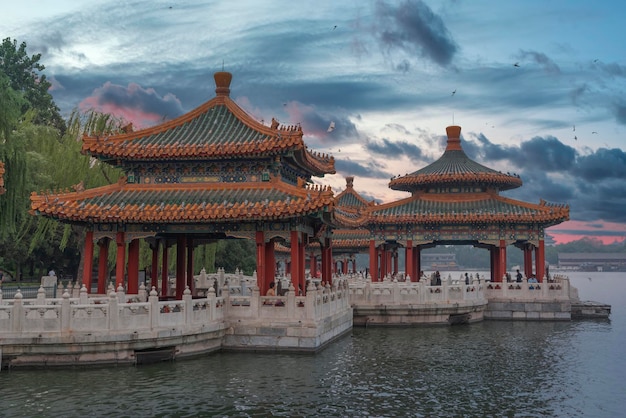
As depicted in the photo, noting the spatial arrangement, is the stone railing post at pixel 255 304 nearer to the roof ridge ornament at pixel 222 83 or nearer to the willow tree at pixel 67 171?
the roof ridge ornament at pixel 222 83

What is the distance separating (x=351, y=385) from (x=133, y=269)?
10.1m

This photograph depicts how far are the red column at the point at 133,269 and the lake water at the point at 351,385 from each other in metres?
4.67

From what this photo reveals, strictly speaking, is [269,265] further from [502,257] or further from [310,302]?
[502,257]

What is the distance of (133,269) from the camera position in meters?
23.6

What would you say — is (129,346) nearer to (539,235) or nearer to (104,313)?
(104,313)

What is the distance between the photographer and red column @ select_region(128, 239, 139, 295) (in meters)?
23.4

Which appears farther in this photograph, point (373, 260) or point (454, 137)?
point (454, 137)

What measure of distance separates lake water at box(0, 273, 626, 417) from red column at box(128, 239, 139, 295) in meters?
4.67

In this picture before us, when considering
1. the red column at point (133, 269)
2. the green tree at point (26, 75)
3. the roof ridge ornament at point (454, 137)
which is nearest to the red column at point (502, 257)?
the roof ridge ornament at point (454, 137)

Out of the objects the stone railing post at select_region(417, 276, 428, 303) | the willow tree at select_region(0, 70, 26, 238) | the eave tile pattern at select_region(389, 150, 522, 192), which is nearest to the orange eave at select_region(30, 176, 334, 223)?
the willow tree at select_region(0, 70, 26, 238)

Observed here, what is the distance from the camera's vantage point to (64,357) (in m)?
18.5

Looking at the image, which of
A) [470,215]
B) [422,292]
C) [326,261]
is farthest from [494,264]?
[326,261]

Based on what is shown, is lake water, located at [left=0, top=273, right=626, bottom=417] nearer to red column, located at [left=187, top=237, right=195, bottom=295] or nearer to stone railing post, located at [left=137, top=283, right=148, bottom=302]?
stone railing post, located at [left=137, top=283, right=148, bottom=302]

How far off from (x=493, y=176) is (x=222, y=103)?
58.6ft
